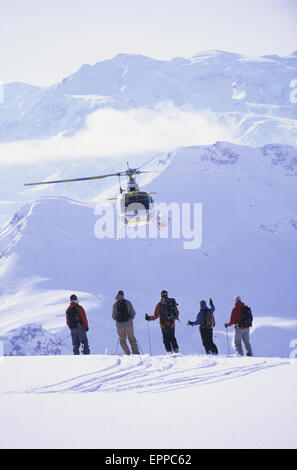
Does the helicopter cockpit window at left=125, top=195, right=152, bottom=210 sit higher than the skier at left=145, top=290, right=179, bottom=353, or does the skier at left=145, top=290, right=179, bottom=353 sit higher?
the helicopter cockpit window at left=125, top=195, right=152, bottom=210

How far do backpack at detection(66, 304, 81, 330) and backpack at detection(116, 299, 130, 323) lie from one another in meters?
1.30

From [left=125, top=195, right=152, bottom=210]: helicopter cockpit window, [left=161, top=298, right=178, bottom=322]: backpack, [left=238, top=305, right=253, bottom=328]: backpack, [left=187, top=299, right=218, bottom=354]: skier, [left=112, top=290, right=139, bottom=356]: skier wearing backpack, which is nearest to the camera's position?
[left=112, top=290, right=139, bottom=356]: skier wearing backpack

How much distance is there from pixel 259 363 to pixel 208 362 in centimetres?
113

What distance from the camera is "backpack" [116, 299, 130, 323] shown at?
15562 mm

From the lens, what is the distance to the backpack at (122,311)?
51.1ft

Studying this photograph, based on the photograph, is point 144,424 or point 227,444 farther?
point 144,424

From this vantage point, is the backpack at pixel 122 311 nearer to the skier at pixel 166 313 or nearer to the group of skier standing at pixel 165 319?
the group of skier standing at pixel 165 319

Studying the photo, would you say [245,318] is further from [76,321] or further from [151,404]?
[151,404]

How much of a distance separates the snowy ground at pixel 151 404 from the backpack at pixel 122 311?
6.45 feet

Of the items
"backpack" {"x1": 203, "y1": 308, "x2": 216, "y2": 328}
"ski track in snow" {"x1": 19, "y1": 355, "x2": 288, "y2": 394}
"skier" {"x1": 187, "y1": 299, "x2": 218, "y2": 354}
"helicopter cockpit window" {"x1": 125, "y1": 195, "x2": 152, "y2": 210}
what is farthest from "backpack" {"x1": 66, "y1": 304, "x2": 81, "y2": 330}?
"helicopter cockpit window" {"x1": 125, "y1": 195, "x2": 152, "y2": 210}

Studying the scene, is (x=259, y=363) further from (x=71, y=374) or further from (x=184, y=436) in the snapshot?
(x=184, y=436)

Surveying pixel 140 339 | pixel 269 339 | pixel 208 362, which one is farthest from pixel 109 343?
pixel 208 362

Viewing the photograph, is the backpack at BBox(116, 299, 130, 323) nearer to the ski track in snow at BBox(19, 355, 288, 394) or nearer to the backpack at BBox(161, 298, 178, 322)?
the backpack at BBox(161, 298, 178, 322)

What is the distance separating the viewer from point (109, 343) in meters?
166
